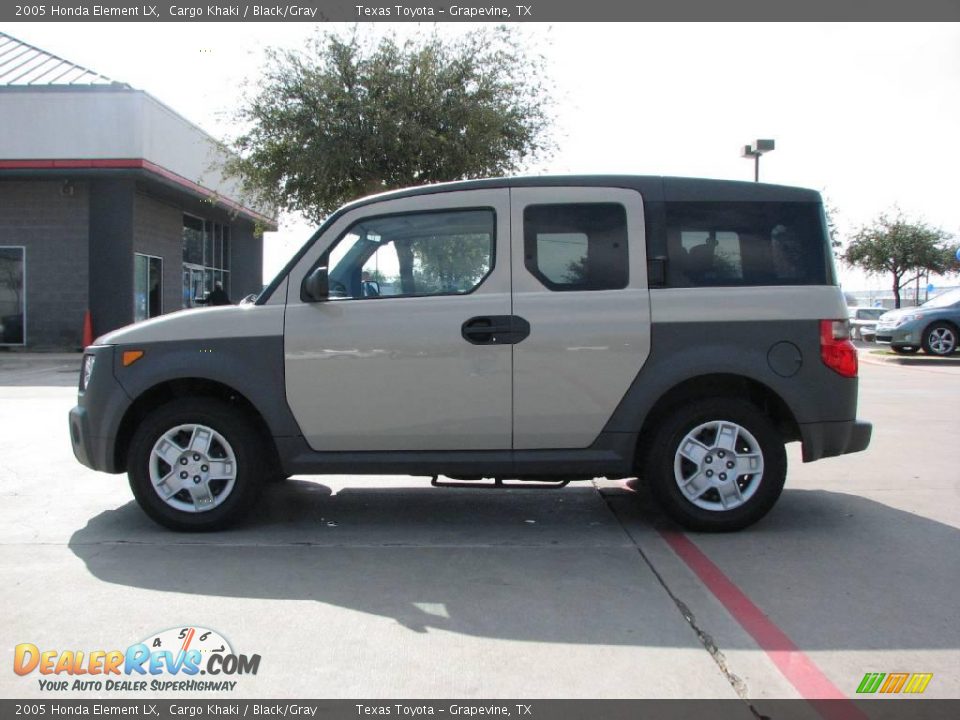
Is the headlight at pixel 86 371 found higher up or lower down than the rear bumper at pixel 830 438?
higher up

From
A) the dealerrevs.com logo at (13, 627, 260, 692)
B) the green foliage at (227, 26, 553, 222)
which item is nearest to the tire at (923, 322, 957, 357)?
the green foliage at (227, 26, 553, 222)

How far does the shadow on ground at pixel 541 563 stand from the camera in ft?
12.7

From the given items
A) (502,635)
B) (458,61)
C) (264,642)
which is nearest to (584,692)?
(502,635)

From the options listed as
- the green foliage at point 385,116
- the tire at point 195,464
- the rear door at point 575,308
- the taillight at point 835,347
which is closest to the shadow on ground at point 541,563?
the tire at point 195,464

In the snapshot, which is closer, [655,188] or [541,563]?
[541,563]

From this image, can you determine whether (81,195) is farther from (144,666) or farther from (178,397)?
(144,666)

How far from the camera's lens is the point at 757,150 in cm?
2188

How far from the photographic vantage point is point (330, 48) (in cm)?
1920

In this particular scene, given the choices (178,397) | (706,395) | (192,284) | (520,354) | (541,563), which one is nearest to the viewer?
(541,563)

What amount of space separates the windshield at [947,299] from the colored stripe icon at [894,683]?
1891 cm

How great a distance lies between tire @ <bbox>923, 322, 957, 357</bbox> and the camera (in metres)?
19.7

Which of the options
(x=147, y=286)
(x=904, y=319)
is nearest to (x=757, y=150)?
(x=904, y=319)

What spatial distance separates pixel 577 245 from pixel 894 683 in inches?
114

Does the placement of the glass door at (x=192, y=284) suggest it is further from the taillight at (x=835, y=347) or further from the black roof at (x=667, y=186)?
the taillight at (x=835, y=347)
